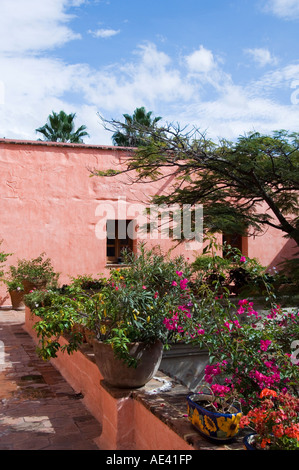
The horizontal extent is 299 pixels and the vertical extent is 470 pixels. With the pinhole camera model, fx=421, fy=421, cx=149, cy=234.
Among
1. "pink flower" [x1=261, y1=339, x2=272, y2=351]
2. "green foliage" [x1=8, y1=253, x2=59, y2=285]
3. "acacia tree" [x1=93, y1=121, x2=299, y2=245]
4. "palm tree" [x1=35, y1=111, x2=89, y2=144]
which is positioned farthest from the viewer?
"palm tree" [x1=35, y1=111, x2=89, y2=144]

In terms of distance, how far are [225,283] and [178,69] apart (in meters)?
3.39

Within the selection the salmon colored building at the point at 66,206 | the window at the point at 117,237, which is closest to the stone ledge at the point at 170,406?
the salmon colored building at the point at 66,206

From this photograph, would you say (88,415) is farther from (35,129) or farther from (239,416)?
(35,129)

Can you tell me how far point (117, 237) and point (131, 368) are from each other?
9.30 metres

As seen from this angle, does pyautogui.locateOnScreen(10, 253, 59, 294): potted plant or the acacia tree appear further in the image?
pyautogui.locateOnScreen(10, 253, 59, 294): potted plant

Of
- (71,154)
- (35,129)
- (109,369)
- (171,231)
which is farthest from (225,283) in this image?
(35,129)

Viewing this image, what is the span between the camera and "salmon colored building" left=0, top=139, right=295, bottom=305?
35.8 feet

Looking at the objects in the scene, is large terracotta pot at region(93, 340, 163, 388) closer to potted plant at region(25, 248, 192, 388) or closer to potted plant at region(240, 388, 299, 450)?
potted plant at region(25, 248, 192, 388)

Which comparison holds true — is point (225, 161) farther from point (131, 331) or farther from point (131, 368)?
point (131, 368)

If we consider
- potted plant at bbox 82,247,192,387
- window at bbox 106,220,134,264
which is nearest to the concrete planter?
potted plant at bbox 82,247,192,387

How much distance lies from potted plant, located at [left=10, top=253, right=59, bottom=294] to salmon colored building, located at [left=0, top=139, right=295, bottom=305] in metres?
0.25

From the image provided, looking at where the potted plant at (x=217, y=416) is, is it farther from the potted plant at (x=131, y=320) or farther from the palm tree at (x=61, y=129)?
the palm tree at (x=61, y=129)

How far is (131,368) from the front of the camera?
2918mm

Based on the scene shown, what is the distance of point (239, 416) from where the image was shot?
2.17 meters
